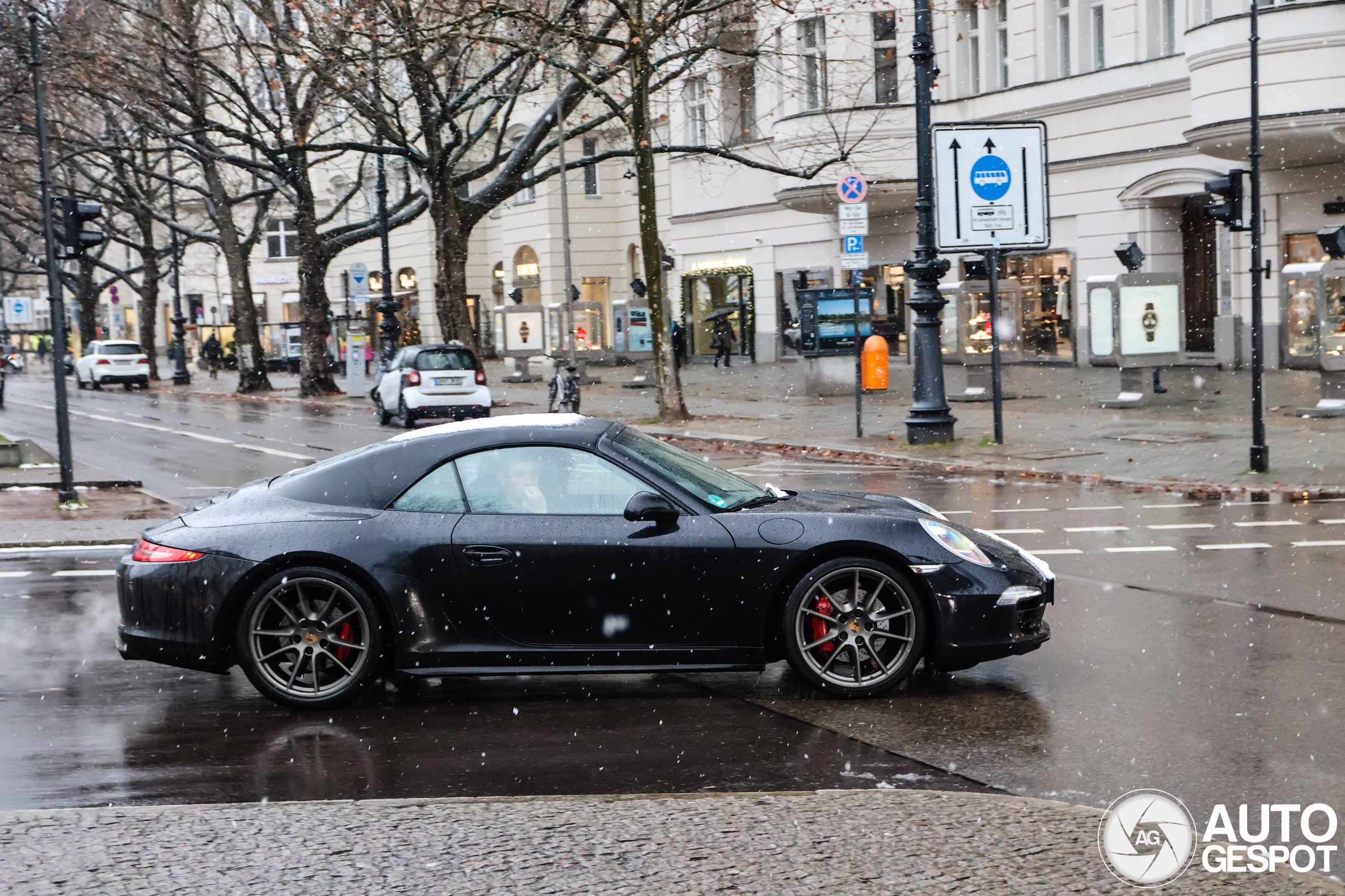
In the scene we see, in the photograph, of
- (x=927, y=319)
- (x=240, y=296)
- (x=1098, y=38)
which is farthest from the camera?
(x=240, y=296)

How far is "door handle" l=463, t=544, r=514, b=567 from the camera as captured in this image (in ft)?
22.2

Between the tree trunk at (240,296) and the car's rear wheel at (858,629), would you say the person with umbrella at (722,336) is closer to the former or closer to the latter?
the tree trunk at (240,296)

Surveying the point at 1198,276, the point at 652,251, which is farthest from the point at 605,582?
the point at 1198,276

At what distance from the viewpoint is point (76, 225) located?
51.7ft

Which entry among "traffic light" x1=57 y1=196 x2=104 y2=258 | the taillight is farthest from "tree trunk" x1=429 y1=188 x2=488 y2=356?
the taillight

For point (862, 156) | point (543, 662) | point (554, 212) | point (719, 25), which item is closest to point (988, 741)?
point (543, 662)

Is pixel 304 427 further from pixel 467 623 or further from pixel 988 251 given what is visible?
pixel 467 623

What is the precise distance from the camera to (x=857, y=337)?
2116 cm

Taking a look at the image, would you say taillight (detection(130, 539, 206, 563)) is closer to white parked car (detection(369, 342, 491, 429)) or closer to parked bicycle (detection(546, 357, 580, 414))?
parked bicycle (detection(546, 357, 580, 414))

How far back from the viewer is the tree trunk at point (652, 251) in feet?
82.1

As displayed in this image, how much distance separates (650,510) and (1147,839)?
2.75 metres

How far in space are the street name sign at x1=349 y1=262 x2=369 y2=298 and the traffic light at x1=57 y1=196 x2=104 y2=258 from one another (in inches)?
909

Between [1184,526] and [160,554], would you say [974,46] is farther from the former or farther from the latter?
[160,554]

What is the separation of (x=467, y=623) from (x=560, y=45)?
2179 cm
